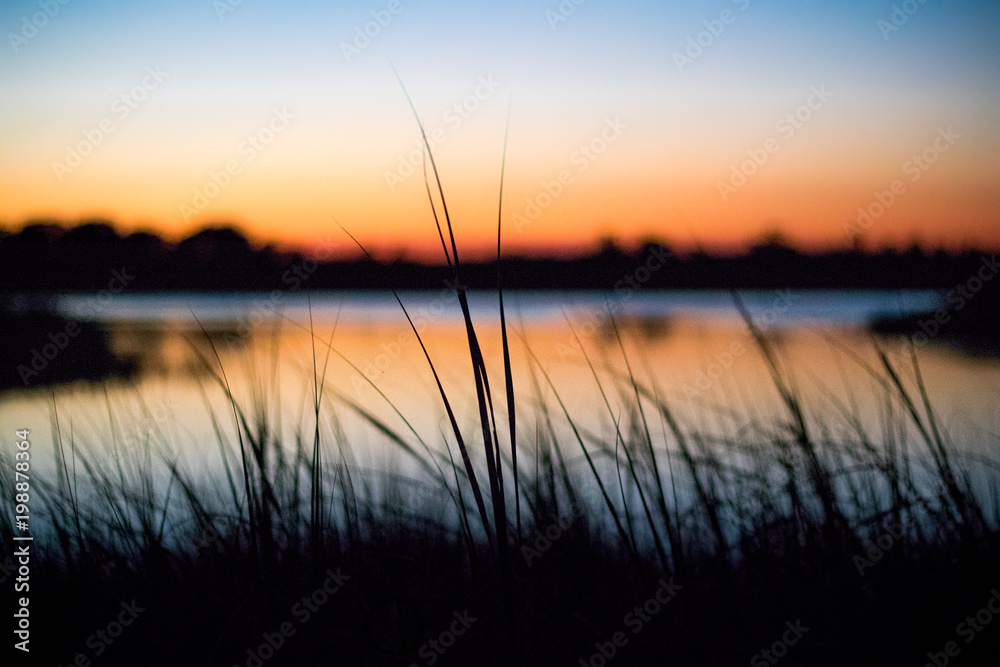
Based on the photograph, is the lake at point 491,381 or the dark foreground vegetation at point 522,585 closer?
the dark foreground vegetation at point 522,585

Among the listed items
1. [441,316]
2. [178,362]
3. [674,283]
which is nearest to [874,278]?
[674,283]

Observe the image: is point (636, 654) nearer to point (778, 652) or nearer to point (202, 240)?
point (778, 652)

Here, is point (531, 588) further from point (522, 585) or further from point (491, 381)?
point (491, 381)

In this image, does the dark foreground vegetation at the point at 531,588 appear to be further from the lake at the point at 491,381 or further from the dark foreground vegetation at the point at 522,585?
the lake at the point at 491,381

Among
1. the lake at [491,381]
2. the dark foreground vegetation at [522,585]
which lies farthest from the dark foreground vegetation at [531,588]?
the lake at [491,381]

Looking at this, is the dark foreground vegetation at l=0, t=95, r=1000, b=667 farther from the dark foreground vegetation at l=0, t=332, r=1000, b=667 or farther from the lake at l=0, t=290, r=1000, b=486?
the lake at l=0, t=290, r=1000, b=486

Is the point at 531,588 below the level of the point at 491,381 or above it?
below

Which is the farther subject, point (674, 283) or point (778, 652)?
point (674, 283)

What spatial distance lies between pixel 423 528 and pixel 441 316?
9839mm

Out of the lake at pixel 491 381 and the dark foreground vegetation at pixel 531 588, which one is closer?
the dark foreground vegetation at pixel 531 588

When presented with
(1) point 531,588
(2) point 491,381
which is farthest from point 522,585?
(2) point 491,381

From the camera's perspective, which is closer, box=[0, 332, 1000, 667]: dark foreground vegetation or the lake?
box=[0, 332, 1000, 667]: dark foreground vegetation

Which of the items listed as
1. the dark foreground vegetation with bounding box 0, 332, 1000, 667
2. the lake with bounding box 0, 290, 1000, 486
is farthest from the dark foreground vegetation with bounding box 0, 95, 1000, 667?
the lake with bounding box 0, 290, 1000, 486

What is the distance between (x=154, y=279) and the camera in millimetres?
17141
